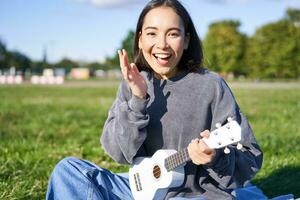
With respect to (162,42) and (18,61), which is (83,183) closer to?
(162,42)

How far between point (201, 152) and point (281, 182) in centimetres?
256

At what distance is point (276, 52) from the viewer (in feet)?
198

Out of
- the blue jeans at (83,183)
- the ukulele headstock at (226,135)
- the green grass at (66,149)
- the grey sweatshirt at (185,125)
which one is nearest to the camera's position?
the ukulele headstock at (226,135)

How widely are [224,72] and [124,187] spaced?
212ft

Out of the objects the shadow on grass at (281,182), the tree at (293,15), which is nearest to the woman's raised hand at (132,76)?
the shadow on grass at (281,182)

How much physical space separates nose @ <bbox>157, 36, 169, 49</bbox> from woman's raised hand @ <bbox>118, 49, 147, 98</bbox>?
0.25 metres

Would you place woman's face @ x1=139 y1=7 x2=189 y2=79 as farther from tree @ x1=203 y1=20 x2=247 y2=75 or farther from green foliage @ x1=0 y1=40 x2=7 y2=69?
green foliage @ x1=0 y1=40 x2=7 y2=69

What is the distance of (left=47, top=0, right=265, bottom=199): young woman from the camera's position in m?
2.97

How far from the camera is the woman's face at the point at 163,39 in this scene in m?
3.12

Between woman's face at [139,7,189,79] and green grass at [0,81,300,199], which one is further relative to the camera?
green grass at [0,81,300,199]

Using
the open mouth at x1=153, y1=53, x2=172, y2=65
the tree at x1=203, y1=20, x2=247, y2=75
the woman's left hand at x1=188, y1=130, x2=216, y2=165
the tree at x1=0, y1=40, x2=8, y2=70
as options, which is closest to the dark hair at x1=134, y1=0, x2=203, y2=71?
the open mouth at x1=153, y1=53, x2=172, y2=65

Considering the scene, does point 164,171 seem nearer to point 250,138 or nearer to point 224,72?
point 250,138

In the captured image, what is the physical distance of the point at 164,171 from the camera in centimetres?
310

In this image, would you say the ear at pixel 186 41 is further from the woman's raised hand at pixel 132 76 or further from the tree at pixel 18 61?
the tree at pixel 18 61
